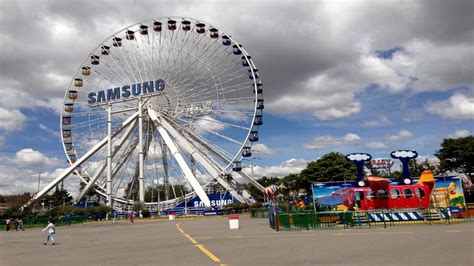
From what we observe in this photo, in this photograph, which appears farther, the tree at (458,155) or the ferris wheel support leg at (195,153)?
the ferris wheel support leg at (195,153)

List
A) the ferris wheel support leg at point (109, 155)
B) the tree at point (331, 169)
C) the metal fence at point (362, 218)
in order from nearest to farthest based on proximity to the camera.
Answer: the metal fence at point (362, 218) < the ferris wheel support leg at point (109, 155) < the tree at point (331, 169)

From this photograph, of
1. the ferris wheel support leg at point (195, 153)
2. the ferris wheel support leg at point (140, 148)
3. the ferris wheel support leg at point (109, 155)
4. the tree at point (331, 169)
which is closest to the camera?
the ferris wheel support leg at point (195, 153)

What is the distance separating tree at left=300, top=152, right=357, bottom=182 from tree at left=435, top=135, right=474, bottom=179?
1331 cm

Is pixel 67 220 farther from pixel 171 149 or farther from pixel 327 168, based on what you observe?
pixel 327 168

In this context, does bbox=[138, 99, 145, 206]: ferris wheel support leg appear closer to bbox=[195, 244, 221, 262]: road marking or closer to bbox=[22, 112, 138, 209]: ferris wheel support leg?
bbox=[22, 112, 138, 209]: ferris wheel support leg

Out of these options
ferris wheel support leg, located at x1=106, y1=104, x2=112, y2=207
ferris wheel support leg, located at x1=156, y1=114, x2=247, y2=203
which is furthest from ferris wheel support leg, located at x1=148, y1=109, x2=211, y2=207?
ferris wheel support leg, located at x1=106, y1=104, x2=112, y2=207

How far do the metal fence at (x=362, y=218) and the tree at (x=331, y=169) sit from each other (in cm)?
4066

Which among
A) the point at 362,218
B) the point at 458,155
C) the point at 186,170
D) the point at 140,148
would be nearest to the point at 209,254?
the point at 362,218

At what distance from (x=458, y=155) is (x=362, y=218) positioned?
37935 millimetres

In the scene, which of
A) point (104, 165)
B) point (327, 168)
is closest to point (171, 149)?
point (104, 165)

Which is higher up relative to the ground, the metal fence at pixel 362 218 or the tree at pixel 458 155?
the tree at pixel 458 155

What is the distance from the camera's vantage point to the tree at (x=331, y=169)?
211ft

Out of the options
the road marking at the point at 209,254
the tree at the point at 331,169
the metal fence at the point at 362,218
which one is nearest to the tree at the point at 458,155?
the tree at the point at 331,169

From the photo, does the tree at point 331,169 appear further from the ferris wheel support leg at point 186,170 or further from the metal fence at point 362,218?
the metal fence at point 362,218
